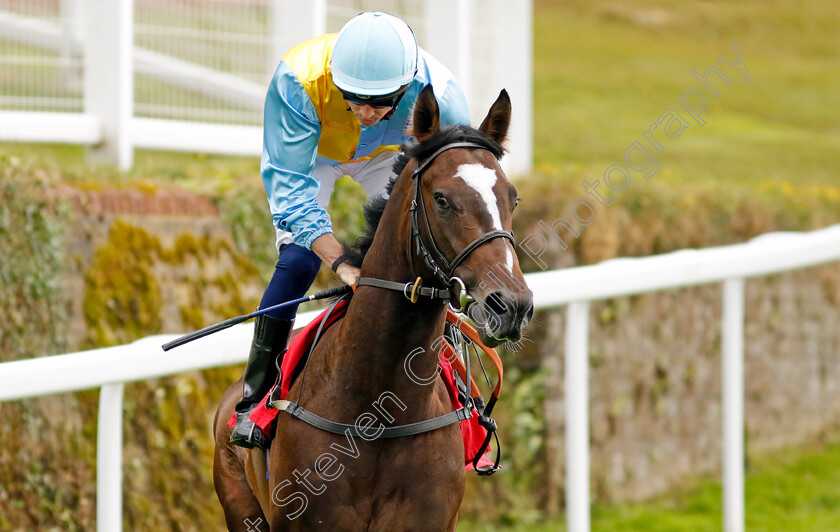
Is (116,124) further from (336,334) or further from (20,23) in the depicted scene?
(336,334)

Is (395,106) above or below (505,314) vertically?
above

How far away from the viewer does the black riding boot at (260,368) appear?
10.8ft

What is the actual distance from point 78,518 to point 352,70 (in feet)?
7.80

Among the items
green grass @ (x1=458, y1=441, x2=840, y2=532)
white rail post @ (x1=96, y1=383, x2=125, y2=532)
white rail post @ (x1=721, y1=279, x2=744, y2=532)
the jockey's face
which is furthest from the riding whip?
green grass @ (x1=458, y1=441, x2=840, y2=532)

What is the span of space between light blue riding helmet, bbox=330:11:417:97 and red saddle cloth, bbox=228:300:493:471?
2.23 feet

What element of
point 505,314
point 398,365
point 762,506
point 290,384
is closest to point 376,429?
point 398,365

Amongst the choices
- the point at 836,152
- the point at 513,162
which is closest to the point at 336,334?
the point at 513,162

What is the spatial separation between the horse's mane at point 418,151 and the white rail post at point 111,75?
137 inches

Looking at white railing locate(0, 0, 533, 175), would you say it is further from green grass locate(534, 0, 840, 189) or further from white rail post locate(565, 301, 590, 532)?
green grass locate(534, 0, 840, 189)

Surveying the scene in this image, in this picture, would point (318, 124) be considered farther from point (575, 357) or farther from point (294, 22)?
point (294, 22)

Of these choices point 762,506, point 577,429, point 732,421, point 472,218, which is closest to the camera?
point 472,218

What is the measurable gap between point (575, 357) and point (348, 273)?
1661 mm

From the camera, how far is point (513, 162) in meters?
8.60

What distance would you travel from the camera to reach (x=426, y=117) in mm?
2879
